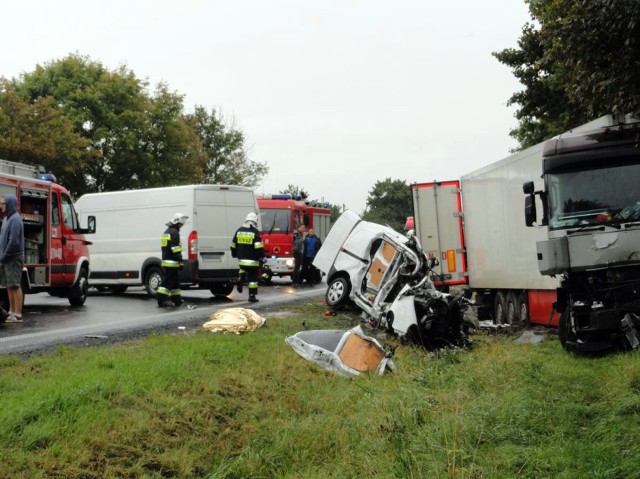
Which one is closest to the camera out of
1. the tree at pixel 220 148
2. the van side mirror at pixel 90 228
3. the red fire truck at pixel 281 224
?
the van side mirror at pixel 90 228

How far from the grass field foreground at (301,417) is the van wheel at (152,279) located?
871 centimetres

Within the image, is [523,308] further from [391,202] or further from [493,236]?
[391,202]

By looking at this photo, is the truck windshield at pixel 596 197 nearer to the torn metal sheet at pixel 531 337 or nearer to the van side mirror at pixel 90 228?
the torn metal sheet at pixel 531 337

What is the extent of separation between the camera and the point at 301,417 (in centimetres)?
689

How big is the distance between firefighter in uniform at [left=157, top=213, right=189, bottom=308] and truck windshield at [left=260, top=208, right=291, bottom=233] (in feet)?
35.5

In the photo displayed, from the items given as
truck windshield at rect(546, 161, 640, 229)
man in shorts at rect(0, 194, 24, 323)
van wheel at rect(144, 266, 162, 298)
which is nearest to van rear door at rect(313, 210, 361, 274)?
van wheel at rect(144, 266, 162, 298)

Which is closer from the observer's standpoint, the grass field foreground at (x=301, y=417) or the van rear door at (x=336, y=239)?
the grass field foreground at (x=301, y=417)

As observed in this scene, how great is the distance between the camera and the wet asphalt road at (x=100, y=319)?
31.5ft

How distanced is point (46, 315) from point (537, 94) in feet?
47.7

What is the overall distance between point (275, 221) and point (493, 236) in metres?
12.3

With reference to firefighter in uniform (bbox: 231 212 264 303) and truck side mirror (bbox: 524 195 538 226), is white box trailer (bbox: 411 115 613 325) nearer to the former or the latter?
truck side mirror (bbox: 524 195 538 226)

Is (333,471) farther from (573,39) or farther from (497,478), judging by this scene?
(573,39)

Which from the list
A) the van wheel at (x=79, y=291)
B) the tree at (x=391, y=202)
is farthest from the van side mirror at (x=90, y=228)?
the tree at (x=391, y=202)

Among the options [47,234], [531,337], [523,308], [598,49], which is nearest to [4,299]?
[47,234]
